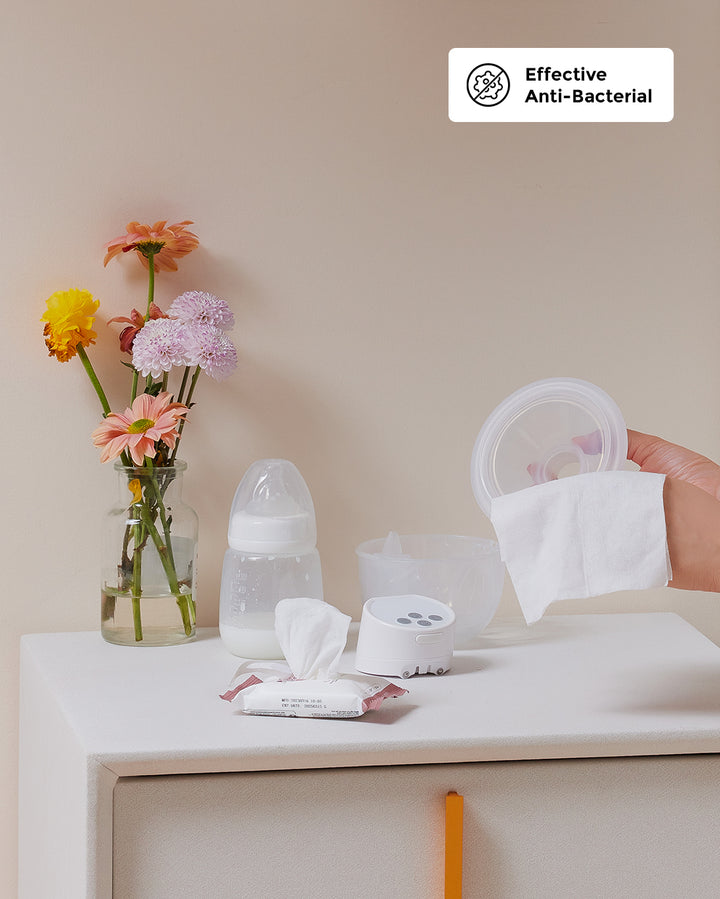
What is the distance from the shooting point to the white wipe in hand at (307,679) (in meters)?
0.89

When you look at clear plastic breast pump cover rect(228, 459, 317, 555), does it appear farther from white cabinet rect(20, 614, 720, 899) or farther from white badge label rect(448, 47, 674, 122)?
white badge label rect(448, 47, 674, 122)

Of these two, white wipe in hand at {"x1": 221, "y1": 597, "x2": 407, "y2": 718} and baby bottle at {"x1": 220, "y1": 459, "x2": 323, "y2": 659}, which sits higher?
baby bottle at {"x1": 220, "y1": 459, "x2": 323, "y2": 659}

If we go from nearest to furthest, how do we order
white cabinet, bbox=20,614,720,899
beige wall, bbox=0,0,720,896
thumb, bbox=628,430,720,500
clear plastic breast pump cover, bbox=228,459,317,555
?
white cabinet, bbox=20,614,720,899 → thumb, bbox=628,430,720,500 → clear plastic breast pump cover, bbox=228,459,317,555 → beige wall, bbox=0,0,720,896

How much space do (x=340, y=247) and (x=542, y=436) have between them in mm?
372

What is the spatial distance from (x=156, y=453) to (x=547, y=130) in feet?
1.99

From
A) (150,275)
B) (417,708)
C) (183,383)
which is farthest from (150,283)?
(417,708)

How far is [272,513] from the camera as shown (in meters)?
1.09

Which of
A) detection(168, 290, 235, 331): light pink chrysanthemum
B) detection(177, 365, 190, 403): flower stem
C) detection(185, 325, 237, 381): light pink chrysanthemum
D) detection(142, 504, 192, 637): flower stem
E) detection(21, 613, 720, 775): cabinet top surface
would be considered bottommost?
detection(21, 613, 720, 775): cabinet top surface

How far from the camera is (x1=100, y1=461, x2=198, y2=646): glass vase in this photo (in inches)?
44.2

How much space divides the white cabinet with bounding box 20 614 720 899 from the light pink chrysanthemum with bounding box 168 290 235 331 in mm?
385

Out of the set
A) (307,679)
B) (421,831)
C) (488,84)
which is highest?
(488,84)

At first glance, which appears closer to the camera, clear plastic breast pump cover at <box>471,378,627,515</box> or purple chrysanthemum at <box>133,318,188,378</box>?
clear plastic breast pump cover at <box>471,378,627,515</box>

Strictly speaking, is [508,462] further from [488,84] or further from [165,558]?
[488,84]

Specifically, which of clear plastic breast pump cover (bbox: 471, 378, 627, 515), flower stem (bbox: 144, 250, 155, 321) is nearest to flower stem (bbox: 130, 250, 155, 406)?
flower stem (bbox: 144, 250, 155, 321)
